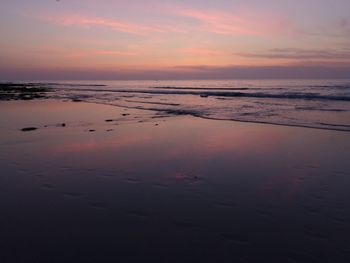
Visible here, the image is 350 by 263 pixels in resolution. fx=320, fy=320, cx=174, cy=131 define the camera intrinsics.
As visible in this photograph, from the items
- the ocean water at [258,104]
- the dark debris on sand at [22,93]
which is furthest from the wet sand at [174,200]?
the dark debris on sand at [22,93]

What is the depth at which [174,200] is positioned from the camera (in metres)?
4.94

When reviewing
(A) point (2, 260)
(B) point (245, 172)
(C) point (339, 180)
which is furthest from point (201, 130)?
(A) point (2, 260)

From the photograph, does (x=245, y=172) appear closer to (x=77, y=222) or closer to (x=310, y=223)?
(x=310, y=223)

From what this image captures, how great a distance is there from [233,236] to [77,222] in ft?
6.47

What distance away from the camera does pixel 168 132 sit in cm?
1127

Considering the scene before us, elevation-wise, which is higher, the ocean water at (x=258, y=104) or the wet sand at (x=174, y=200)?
the wet sand at (x=174, y=200)

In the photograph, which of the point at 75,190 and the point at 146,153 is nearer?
the point at 75,190

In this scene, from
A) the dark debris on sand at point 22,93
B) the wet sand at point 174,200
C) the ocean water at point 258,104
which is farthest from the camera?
the dark debris on sand at point 22,93

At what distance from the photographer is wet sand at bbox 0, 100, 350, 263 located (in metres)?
3.48

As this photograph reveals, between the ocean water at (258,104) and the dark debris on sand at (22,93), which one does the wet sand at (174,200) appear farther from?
the dark debris on sand at (22,93)

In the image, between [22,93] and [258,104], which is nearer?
[258,104]

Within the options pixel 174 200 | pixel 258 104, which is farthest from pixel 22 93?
pixel 174 200

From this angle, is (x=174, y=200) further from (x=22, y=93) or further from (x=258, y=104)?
(x=22, y=93)

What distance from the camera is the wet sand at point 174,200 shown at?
348 centimetres
